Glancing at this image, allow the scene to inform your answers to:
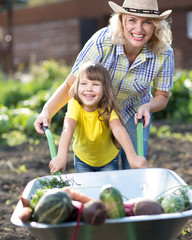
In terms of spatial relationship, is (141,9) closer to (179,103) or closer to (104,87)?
(104,87)

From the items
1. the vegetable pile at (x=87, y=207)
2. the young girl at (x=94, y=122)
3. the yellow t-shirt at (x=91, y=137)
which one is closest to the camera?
the vegetable pile at (x=87, y=207)

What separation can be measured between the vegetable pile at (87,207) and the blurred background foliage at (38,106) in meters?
4.50

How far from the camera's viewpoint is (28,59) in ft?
57.2

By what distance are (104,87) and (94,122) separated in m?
0.26

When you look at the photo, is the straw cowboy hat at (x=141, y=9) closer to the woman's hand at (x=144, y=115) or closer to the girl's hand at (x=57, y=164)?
the woman's hand at (x=144, y=115)

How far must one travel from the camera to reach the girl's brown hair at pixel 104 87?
110 inches

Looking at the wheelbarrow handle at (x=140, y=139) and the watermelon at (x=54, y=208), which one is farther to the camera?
the wheelbarrow handle at (x=140, y=139)

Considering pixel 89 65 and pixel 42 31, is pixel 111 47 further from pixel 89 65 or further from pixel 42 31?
pixel 42 31

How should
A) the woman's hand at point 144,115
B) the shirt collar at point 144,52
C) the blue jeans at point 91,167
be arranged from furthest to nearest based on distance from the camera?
the blue jeans at point 91,167, the shirt collar at point 144,52, the woman's hand at point 144,115

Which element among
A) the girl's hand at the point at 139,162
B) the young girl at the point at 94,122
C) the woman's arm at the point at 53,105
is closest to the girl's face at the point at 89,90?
the young girl at the point at 94,122

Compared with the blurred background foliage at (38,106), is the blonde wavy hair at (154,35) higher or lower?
higher

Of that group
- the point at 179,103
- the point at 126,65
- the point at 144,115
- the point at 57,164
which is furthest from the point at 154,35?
the point at 179,103

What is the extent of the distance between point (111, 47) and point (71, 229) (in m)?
1.54

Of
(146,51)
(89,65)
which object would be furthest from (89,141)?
(146,51)
